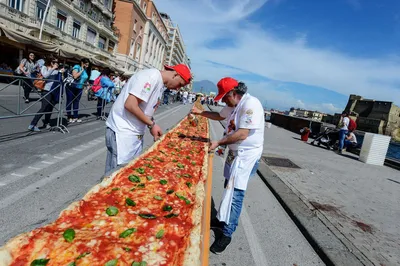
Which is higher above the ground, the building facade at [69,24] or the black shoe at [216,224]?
the building facade at [69,24]

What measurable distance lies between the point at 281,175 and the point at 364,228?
2994 millimetres

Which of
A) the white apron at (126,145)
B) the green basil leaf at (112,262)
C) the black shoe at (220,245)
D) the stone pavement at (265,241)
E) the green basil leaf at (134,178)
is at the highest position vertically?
the white apron at (126,145)

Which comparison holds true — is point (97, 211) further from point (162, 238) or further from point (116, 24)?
point (116, 24)

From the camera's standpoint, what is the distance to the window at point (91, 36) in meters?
42.0

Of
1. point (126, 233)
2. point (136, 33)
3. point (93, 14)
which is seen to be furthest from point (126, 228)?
point (136, 33)

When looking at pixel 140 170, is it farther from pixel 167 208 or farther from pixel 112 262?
pixel 112 262

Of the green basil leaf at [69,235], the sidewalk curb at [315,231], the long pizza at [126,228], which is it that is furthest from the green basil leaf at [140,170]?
the sidewalk curb at [315,231]

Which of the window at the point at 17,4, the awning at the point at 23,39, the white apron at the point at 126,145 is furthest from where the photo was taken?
the window at the point at 17,4

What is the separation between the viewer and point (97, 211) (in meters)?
2.48

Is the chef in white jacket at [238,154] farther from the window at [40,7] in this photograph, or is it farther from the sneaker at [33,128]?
the window at [40,7]

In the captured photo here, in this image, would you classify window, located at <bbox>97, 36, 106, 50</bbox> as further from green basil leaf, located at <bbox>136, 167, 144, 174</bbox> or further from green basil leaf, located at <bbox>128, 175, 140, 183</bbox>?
green basil leaf, located at <bbox>128, 175, 140, 183</bbox>

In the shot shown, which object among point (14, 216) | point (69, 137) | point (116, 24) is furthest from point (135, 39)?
point (14, 216)

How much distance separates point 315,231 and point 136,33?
210 ft

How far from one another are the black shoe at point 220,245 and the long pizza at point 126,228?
73 cm
